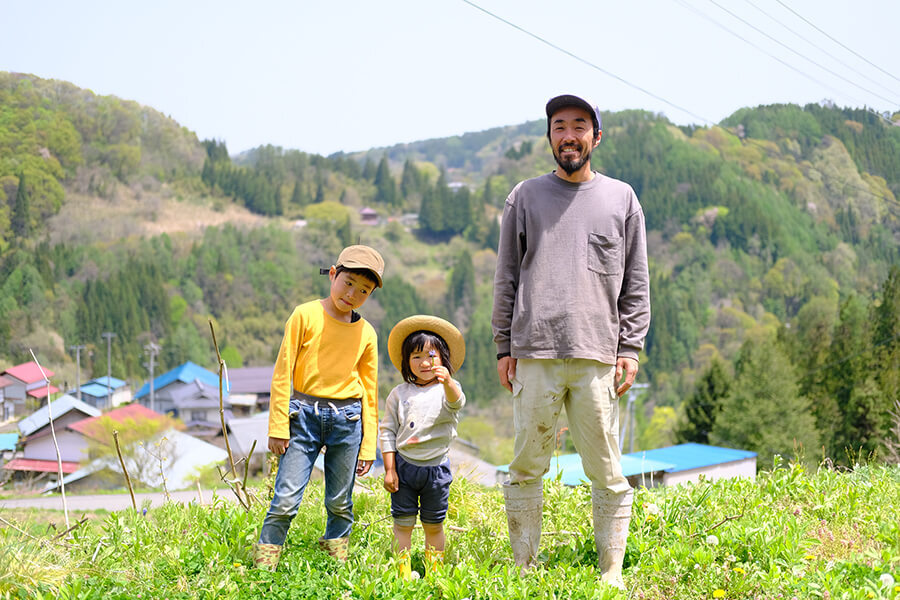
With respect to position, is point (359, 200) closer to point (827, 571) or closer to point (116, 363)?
point (116, 363)

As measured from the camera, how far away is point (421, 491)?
12.6ft

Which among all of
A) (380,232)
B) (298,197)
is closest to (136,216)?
(298,197)

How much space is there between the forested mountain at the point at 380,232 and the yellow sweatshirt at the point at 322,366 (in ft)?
181

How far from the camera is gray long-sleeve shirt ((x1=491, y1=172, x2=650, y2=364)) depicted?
3.45 m

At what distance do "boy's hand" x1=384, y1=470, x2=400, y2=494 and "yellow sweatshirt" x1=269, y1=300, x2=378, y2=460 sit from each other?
0.15 m

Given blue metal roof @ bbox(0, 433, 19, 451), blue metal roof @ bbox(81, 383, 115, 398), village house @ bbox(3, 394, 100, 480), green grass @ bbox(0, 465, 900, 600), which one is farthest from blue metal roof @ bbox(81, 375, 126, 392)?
green grass @ bbox(0, 465, 900, 600)

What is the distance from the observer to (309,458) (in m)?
3.81

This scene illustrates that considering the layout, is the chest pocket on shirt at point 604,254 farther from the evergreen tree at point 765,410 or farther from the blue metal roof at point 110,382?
the blue metal roof at point 110,382

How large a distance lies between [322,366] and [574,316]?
1208 mm

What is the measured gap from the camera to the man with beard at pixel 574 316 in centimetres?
346

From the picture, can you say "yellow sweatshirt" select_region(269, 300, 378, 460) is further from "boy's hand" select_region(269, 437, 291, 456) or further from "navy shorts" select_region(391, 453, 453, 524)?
"navy shorts" select_region(391, 453, 453, 524)

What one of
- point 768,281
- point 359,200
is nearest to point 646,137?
point 768,281

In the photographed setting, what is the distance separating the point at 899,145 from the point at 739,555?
10954 cm

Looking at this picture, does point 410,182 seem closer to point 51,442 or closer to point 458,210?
point 458,210
